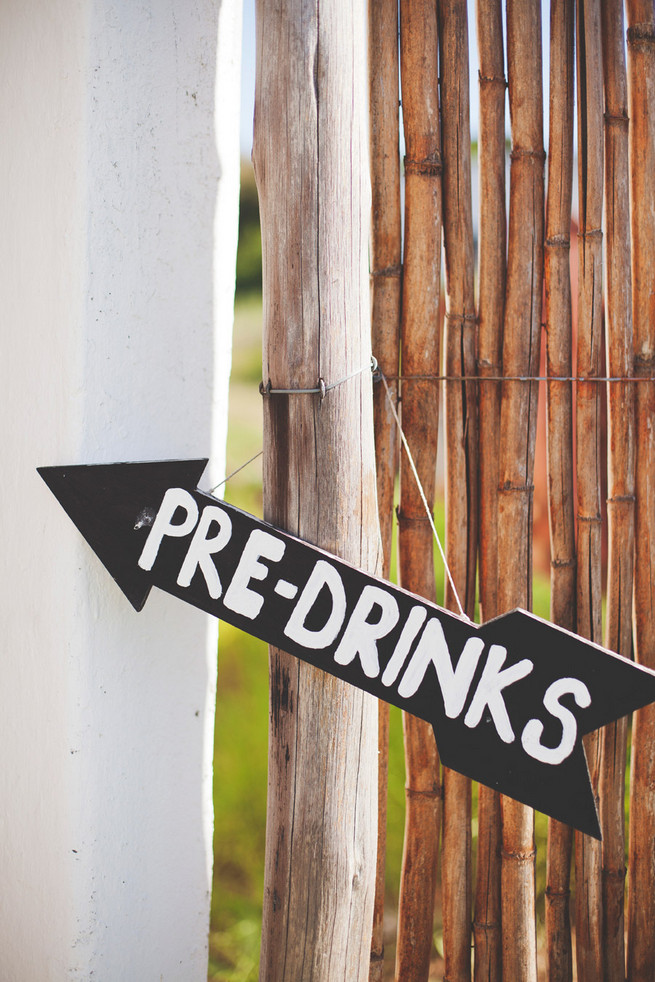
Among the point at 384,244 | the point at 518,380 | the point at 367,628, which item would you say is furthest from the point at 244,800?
the point at 384,244

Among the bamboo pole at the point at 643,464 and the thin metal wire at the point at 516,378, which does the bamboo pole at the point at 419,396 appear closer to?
the thin metal wire at the point at 516,378

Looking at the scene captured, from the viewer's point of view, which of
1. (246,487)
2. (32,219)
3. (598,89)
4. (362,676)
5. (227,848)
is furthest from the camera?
(246,487)

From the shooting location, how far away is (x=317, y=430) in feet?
3.20

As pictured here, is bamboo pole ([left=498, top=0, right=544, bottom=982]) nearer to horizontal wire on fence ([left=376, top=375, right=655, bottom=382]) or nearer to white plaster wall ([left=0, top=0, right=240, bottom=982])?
horizontal wire on fence ([left=376, top=375, right=655, bottom=382])

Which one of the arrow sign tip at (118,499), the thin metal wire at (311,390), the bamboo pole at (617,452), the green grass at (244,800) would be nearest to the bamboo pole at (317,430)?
the thin metal wire at (311,390)

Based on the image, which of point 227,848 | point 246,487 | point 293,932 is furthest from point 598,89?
point 227,848

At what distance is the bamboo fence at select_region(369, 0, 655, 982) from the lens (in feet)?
4.15

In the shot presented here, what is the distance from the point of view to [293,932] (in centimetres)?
102

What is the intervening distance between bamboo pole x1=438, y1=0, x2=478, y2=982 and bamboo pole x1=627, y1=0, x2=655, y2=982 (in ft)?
0.98

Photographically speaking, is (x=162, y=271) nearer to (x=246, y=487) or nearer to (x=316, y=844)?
(x=316, y=844)

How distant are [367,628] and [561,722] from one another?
0.26 meters

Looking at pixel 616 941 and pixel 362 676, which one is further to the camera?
pixel 616 941

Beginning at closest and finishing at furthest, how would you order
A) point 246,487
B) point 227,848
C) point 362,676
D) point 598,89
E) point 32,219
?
point 362,676 < point 32,219 < point 598,89 < point 227,848 < point 246,487

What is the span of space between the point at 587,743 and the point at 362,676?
639 millimetres
